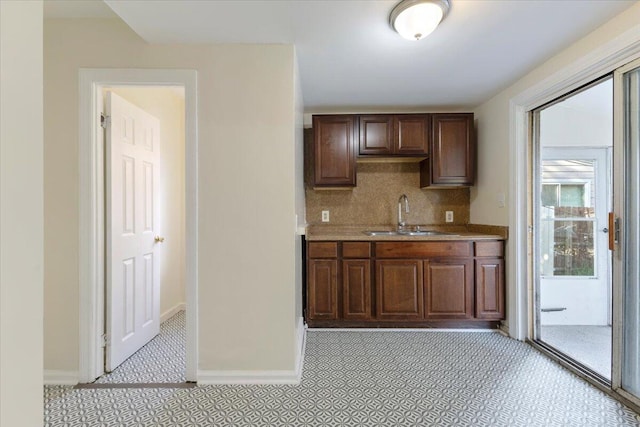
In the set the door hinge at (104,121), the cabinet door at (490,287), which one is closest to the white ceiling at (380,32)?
the door hinge at (104,121)

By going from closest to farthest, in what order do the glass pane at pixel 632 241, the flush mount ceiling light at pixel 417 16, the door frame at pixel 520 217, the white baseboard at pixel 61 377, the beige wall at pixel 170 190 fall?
the flush mount ceiling light at pixel 417 16 → the glass pane at pixel 632 241 → the white baseboard at pixel 61 377 → the door frame at pixel 520 217 → the beige wall at pixel 170 190

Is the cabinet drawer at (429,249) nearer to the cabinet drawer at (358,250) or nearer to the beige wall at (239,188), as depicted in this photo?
the cabinet drawer at (358,250)

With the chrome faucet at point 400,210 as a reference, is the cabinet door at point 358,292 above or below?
below

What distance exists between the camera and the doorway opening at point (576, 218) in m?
2.87

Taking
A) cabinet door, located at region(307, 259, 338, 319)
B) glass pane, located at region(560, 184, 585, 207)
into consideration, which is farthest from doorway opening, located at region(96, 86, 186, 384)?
glass pane, located at region(560, 184, 585, 207)

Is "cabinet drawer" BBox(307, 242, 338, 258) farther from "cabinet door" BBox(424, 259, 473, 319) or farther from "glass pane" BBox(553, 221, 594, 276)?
"glass pane" BBox(553, 221, 594, 276)

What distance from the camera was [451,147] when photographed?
3143 mm

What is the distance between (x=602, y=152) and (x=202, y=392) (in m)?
3.97

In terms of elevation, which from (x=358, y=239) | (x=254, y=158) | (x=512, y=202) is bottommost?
(x=358, y=239)

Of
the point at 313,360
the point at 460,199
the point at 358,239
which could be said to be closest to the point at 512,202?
the point at 460,199

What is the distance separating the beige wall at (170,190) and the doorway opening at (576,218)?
3666 mm

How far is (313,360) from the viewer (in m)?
2.29

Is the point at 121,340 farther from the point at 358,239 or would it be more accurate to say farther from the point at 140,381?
the point at 358,239

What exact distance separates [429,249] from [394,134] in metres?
1.22
